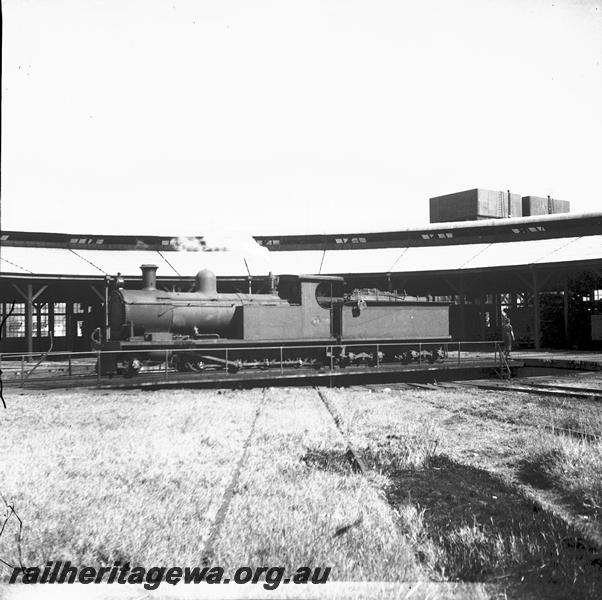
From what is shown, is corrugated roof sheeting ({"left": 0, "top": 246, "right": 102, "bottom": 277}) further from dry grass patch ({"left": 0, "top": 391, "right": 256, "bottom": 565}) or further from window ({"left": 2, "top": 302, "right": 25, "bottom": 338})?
dry grass patch ({"left": 0, "top": 391, "right": 256, "bottom": 565})

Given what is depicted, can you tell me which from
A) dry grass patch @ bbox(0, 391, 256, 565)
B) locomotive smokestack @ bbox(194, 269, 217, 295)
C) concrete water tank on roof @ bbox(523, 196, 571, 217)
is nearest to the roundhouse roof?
locomotive smokestack @ bbox(194, 269, 217, 295)

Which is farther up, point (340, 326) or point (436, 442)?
point (340, 326)

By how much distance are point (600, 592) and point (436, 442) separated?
149 inches

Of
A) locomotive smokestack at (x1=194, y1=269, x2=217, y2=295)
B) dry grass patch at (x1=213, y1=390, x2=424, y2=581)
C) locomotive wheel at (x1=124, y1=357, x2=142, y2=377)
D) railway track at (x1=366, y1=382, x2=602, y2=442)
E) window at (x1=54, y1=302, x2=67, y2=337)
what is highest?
locomotive smokestack at (x1=194, y1=269, x2=217, y2=295)

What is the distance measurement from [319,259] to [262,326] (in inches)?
441

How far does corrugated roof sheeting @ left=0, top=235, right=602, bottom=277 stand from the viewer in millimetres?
22500

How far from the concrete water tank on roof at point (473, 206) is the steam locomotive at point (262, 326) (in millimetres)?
32754

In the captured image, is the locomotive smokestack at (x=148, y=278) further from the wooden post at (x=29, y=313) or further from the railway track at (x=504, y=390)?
the wooden post at (x=29, y=313)

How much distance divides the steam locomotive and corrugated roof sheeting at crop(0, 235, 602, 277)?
23.5 ft

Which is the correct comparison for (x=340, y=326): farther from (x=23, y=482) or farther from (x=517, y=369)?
(x=23, y=482)

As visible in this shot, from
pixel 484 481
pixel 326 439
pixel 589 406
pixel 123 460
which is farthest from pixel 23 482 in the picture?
pixel 589 406

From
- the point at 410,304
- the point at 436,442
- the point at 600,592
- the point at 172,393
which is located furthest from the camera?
the point at 410,304

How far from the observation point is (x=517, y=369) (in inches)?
657

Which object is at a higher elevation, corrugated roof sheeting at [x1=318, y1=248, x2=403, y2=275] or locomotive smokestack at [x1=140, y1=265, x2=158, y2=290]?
corrugated roof sheeting at [x1=318, y1=248, x2=403, y2=275]
